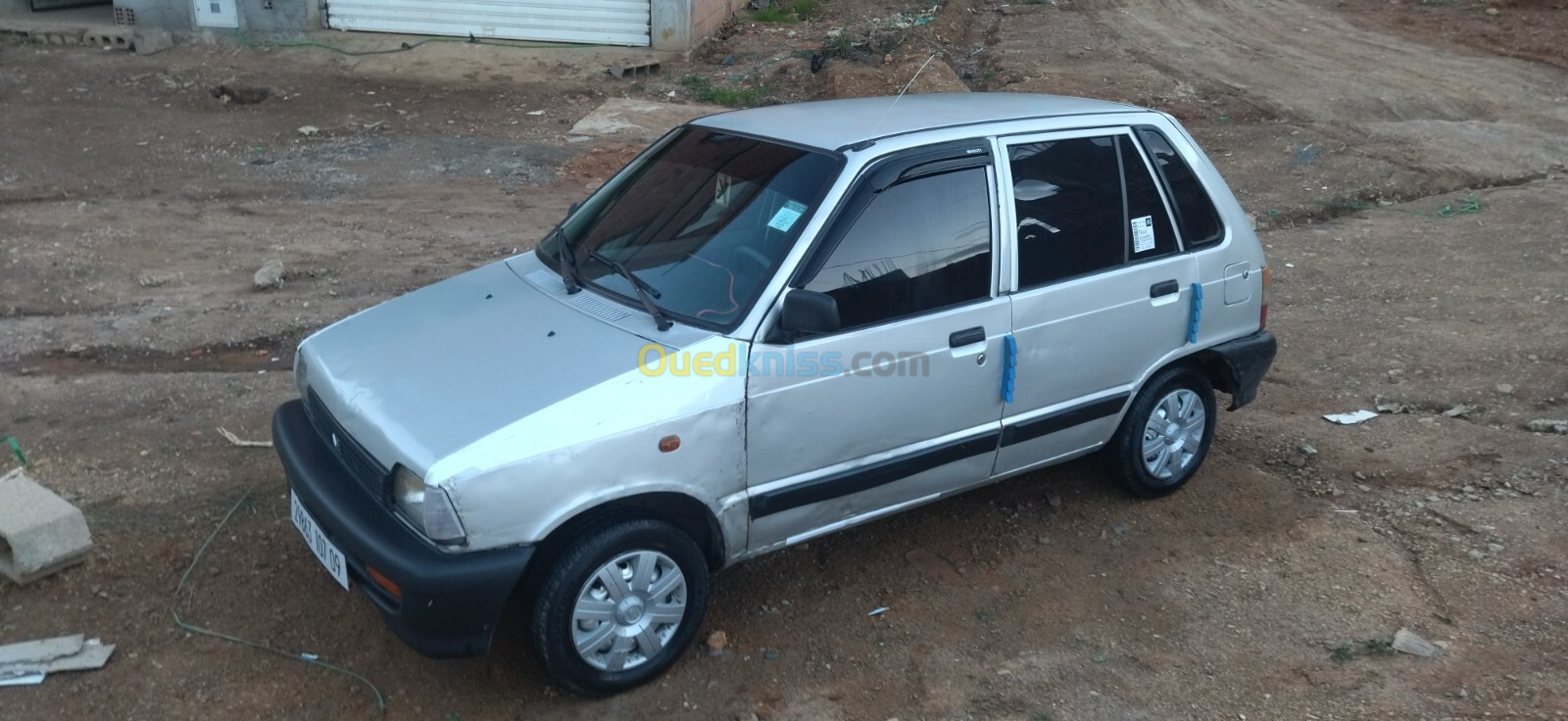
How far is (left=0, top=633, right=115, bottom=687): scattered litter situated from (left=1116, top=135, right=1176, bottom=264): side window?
13.1 feet

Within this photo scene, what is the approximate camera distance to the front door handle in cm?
395

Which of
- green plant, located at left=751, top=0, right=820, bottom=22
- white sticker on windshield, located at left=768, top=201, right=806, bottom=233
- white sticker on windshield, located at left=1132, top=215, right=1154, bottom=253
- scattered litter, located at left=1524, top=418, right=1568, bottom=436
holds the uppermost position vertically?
white sticker on windshield, located at left=768, top=201, right=806, bottom=233

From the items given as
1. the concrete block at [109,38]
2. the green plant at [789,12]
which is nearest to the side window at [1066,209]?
the concrete block at [109,38]

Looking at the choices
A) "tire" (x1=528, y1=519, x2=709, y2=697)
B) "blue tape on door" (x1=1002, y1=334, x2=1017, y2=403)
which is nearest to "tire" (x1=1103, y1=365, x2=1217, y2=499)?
"blue tape on door" (x1=1002, y1=334, x2=1017, y2=403)

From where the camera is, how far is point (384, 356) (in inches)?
148

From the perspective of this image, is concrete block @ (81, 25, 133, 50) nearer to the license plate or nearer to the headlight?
the license plate

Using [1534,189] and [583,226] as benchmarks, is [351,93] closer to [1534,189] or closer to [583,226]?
[583,226]

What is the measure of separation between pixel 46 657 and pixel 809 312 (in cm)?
275

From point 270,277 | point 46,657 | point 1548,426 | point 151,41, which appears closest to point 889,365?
point 46,657

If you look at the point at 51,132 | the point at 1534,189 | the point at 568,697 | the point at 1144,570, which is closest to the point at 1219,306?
the point at 1144,570

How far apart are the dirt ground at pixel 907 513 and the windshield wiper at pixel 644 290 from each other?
1.16m

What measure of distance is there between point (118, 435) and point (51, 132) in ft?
25.4

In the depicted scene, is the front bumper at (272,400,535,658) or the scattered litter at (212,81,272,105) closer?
the front bumper at (272,400,535,658)

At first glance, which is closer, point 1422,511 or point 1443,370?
point 1422,511
